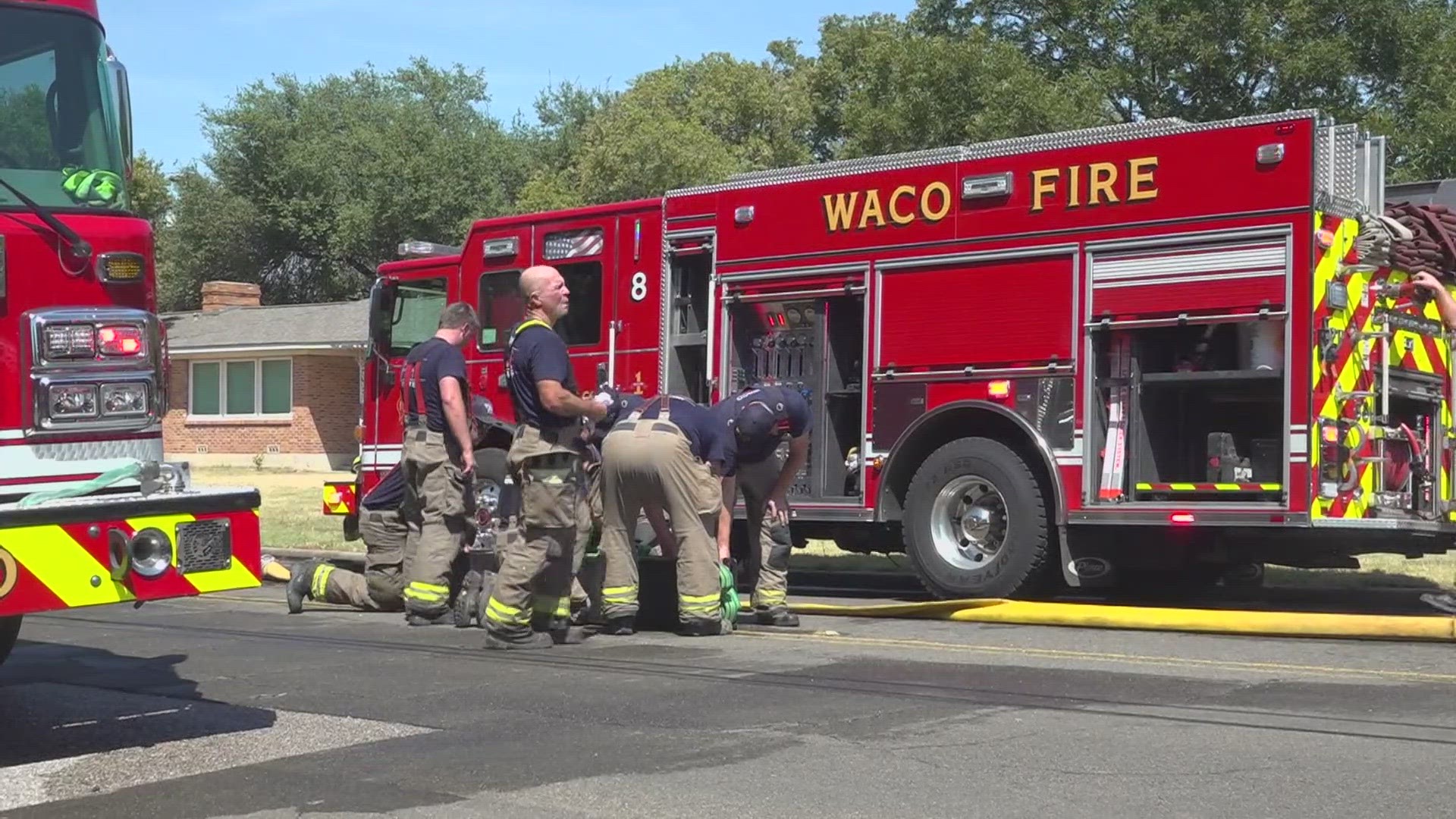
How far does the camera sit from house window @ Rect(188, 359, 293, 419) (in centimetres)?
3541

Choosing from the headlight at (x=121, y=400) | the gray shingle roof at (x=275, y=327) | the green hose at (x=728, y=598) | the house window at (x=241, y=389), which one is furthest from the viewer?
the house window at (x=241, y=389)


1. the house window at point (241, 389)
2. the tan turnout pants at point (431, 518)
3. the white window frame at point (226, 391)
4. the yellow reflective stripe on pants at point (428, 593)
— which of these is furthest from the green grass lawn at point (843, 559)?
the house window at point (241, 389)

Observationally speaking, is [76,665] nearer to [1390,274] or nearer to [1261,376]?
[1261,376]

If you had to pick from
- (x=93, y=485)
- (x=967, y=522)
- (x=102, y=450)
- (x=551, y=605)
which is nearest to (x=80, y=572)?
(x=93, y=485)

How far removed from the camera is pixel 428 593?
995cm

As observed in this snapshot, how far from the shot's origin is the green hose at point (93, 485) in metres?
5.66

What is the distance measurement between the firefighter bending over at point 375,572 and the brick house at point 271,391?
75.1 ft

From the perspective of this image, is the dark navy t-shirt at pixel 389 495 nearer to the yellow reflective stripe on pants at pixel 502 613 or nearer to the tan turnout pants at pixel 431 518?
the tan turnout pants at pixel 431 518

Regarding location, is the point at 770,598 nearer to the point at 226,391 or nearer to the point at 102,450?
the point at 102,450

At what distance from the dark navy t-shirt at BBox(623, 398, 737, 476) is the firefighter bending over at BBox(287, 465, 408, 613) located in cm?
206

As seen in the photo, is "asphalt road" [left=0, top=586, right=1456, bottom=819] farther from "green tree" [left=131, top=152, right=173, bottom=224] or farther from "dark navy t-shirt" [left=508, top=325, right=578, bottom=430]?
"green tree" [left=131, top=152, right=173, bottom=224]

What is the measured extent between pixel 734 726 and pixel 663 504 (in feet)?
9.31

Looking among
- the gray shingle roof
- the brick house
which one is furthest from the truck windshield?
the brick house

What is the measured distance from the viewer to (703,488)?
9094mm
